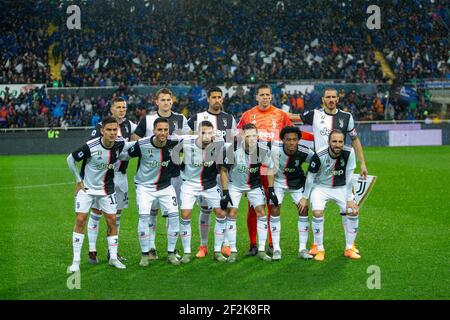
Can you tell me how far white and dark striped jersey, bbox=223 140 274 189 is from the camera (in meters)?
9.62

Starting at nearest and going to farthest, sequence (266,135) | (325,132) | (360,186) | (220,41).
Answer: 1. (360,186)
2. (266,135)
3. (325,132)
4. (220,41)

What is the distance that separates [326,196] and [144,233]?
8.14 ft

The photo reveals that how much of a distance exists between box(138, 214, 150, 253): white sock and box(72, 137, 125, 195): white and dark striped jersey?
54cm

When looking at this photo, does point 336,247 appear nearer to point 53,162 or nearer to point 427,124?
point 53,162

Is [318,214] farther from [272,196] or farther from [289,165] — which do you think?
[289,165]

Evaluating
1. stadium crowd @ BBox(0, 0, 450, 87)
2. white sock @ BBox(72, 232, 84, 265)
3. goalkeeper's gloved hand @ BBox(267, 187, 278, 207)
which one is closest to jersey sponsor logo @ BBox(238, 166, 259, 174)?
goalkeeper's gloved hand @ BBox(267, 187, 278, 207)

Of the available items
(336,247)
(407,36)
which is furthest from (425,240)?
(407,36)

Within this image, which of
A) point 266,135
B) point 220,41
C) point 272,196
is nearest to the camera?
point 272,196

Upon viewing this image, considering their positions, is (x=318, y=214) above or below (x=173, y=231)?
above

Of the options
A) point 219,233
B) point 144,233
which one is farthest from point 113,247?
point 219,233

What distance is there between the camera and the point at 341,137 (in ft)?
30.7

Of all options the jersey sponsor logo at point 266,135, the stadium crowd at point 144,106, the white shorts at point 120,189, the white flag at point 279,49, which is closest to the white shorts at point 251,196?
the jersey sponsor logo at point 266,135

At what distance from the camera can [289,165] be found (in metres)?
9.78

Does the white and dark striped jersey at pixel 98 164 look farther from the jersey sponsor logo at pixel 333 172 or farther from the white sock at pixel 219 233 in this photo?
the jersey sponsor logo at pixel 333 172
